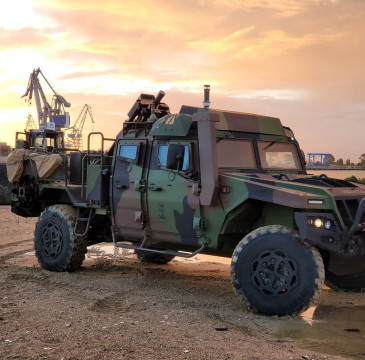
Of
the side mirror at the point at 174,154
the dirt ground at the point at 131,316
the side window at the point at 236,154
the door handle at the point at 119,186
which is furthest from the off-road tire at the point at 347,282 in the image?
the door handle at the point at 119,186

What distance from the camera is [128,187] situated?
27.1 ft

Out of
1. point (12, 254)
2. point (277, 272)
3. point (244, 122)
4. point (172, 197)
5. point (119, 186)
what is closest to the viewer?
point (277, 272)

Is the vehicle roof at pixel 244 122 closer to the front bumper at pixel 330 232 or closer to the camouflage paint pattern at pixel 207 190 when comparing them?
the camouflage paint pattern at pixel 207 190

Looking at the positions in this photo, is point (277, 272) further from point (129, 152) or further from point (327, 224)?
point (129, 152)

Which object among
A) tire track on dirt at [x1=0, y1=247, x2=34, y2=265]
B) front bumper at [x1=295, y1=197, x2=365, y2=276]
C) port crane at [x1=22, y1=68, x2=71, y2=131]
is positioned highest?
port crane at [x1=22, y1=68, x2=71, y2=131]

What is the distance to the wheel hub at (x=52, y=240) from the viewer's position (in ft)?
30.3

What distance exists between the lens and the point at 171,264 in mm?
10445

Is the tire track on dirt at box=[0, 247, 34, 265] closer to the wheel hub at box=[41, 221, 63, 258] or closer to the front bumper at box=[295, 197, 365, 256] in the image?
the wheel hub at box=[41, 221, 63, 258]

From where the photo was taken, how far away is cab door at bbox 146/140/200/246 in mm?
7391

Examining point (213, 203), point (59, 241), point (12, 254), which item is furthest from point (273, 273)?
point (12, 254)

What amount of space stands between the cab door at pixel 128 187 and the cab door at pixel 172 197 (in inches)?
6.8

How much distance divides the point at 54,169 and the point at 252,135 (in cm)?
353

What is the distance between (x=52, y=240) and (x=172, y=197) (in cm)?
271

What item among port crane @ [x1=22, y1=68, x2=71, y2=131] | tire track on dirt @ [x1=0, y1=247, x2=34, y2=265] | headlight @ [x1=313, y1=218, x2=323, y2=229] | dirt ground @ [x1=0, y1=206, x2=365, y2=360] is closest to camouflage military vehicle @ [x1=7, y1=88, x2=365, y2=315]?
headlight @ [x1=313, y1=218, x2=323, y2=229]
